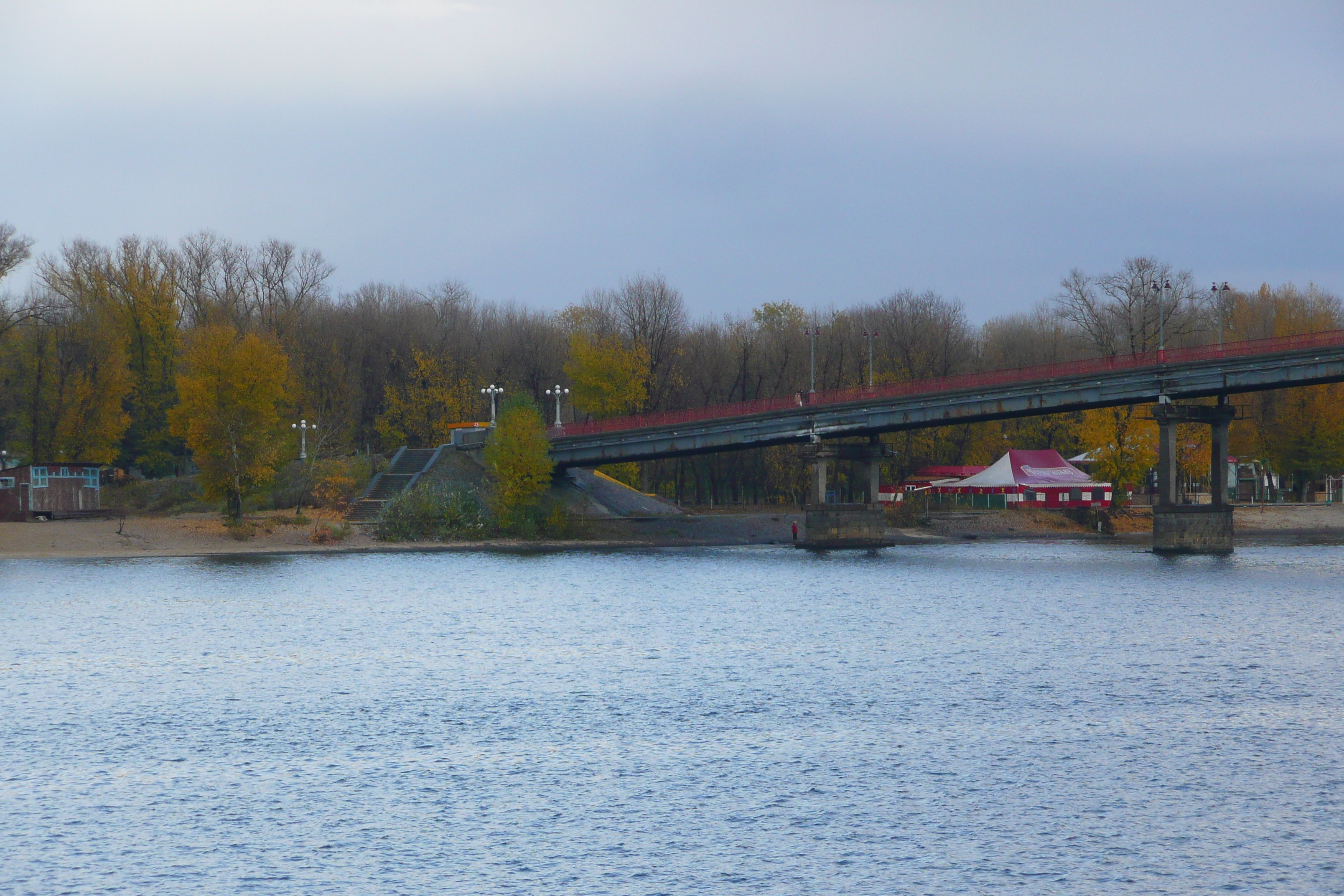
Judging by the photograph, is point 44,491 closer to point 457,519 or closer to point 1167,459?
point 457,519

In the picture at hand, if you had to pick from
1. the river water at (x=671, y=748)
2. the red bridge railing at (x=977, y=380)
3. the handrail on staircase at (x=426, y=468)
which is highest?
the red bridge railing at (x=977, y=380)

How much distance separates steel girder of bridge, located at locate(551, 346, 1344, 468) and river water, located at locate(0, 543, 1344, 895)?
2782 centimetres

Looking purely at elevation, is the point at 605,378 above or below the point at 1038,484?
above

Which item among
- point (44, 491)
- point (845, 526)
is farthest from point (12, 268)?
point (845, 526)

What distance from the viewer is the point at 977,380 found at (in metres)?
88.3

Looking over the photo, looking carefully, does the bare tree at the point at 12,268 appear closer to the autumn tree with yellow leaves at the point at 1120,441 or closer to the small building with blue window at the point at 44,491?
the small building with blue window at the point at 44,491

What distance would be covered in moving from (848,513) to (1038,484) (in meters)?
25.2

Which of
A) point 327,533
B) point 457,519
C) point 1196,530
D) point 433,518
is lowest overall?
point 1196,530

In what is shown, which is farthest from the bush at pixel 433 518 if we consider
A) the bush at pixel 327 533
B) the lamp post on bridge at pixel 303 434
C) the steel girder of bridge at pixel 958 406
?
the lamp post on bridge at pixel 303 434

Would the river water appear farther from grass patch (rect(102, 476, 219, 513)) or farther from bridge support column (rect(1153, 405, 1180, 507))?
grass patch (rect(102, 476, 219, 513))

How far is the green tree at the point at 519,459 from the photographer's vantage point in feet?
319

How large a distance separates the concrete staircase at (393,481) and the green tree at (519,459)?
8270mm

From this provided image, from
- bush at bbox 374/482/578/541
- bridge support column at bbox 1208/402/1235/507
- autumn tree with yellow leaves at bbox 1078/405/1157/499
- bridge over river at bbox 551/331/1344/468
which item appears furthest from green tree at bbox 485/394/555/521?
bridge support column at bbox 1208/402/1235/507

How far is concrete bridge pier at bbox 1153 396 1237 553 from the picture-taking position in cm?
8731
